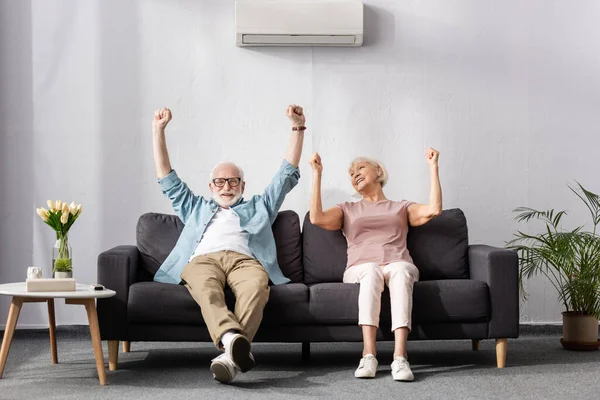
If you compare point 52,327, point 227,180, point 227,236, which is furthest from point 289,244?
point 52,327

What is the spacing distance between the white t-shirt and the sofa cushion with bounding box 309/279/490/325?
0.52m

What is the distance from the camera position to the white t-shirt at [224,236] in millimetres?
4070

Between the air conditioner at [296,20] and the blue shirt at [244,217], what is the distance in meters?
1.01

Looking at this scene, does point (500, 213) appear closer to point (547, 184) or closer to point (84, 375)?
point (547, 184)

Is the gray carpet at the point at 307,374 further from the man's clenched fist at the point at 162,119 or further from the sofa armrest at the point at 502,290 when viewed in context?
the man's clenched fist at the point at 162,119

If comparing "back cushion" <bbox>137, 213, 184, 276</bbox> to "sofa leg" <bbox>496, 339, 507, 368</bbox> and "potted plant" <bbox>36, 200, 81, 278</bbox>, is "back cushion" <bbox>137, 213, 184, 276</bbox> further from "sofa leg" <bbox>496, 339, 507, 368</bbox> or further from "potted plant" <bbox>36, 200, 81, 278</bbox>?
"sofa leg" <bbox>496, 339, 507, 368</bbox>

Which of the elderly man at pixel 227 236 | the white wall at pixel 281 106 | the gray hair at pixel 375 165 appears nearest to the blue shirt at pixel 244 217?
the elderly man at pixel 227 236

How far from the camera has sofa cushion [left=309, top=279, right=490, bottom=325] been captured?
3721mm

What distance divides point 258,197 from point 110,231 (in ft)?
3.70

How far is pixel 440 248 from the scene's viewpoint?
4.27 meters

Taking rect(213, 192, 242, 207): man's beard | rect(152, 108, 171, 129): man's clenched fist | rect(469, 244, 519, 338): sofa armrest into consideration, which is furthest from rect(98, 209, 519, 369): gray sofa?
rect(152, 108, 171, 129): man's clenched fist

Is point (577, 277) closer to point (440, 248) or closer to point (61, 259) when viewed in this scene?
point (440, 248)

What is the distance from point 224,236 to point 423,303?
42.5 inches

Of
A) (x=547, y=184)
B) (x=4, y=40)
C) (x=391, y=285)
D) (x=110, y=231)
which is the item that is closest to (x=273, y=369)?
(x=391, y=285)
